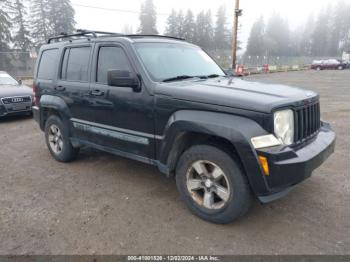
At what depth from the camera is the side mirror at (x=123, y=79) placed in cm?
346

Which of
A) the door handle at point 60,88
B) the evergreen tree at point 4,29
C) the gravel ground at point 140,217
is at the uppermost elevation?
the evergreen tree at point 4,29

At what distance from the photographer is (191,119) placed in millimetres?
3137

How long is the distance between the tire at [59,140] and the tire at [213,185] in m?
2.41

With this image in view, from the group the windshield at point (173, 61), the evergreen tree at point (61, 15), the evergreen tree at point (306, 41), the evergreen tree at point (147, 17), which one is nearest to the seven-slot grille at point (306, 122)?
the windshield at point (173, 61)

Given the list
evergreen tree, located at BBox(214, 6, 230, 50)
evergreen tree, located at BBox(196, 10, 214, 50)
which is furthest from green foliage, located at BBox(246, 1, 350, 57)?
evergreen tree, located at BBox(196, 10, 214, 50)

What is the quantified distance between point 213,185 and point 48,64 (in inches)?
149

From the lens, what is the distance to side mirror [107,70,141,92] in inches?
136

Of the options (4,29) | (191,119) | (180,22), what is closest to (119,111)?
(191,119)

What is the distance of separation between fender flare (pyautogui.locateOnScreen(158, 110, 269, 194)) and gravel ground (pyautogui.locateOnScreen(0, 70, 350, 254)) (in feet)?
2.02

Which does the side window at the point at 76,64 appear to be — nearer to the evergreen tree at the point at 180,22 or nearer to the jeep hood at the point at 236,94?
the jeep hood at the point at 236,94

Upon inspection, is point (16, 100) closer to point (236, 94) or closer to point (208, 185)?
point (208, 185)

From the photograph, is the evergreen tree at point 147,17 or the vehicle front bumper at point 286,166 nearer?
the vehicle front bumper at point 286,166

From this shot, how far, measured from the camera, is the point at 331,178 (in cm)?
426

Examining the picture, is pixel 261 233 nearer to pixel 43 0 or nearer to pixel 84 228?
pixel 84 228
